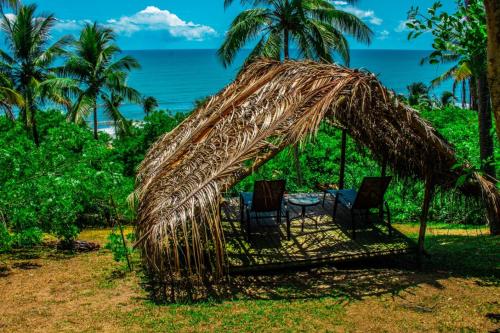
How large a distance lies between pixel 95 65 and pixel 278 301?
20.8 m

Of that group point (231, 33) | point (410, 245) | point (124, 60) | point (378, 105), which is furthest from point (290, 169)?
point (124, 60)

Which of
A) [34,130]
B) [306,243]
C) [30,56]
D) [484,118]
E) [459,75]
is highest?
[30,56]

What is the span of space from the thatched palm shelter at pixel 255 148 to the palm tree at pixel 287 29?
955 cm

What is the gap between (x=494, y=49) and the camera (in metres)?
3.36

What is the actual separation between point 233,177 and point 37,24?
67.5 ft

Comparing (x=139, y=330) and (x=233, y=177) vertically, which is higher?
(x=233, y=177)

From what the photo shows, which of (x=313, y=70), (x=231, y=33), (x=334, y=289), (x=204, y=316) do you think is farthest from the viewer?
(x=231, y=33)

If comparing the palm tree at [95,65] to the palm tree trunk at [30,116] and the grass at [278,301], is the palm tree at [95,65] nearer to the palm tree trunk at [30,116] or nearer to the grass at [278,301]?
the palm tree trunk at [30,116]

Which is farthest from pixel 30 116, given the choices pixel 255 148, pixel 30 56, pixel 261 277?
pixel 255 148

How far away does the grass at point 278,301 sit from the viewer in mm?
5762

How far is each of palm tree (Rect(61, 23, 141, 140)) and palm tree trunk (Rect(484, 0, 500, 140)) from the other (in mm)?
22547

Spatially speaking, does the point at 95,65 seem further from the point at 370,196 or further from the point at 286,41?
the point at 370,196

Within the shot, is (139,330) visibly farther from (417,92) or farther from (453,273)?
(417,92)

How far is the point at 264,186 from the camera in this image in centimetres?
782
